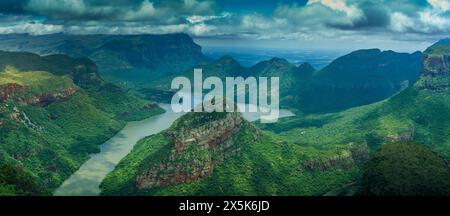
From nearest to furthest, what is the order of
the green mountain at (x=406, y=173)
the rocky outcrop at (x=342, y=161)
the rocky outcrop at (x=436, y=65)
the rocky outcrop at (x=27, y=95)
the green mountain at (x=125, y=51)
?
the green mountain at (x=406, y=173) < the rocky outcrop at (x=342, y=161) < the rocky outcrop at (x=27, y=95) < the rocky outcrop at (x=436, y=65) < the green mountain at (x=125, y=51)

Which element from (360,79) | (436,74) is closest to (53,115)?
(436,74)

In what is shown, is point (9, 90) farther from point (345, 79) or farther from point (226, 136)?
point (345, 79)

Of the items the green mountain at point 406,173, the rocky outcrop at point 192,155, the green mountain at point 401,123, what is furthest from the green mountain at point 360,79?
the green mountain at point 406,173

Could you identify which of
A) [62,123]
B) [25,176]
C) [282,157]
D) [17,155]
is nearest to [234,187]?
[282,157]

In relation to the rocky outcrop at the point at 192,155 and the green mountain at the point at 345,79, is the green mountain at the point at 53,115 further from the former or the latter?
the green mountain at the point at 345,79

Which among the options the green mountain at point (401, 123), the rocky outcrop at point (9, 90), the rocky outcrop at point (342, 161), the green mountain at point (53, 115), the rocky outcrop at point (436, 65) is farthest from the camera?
the rocky outcrop at point (436, 65)
